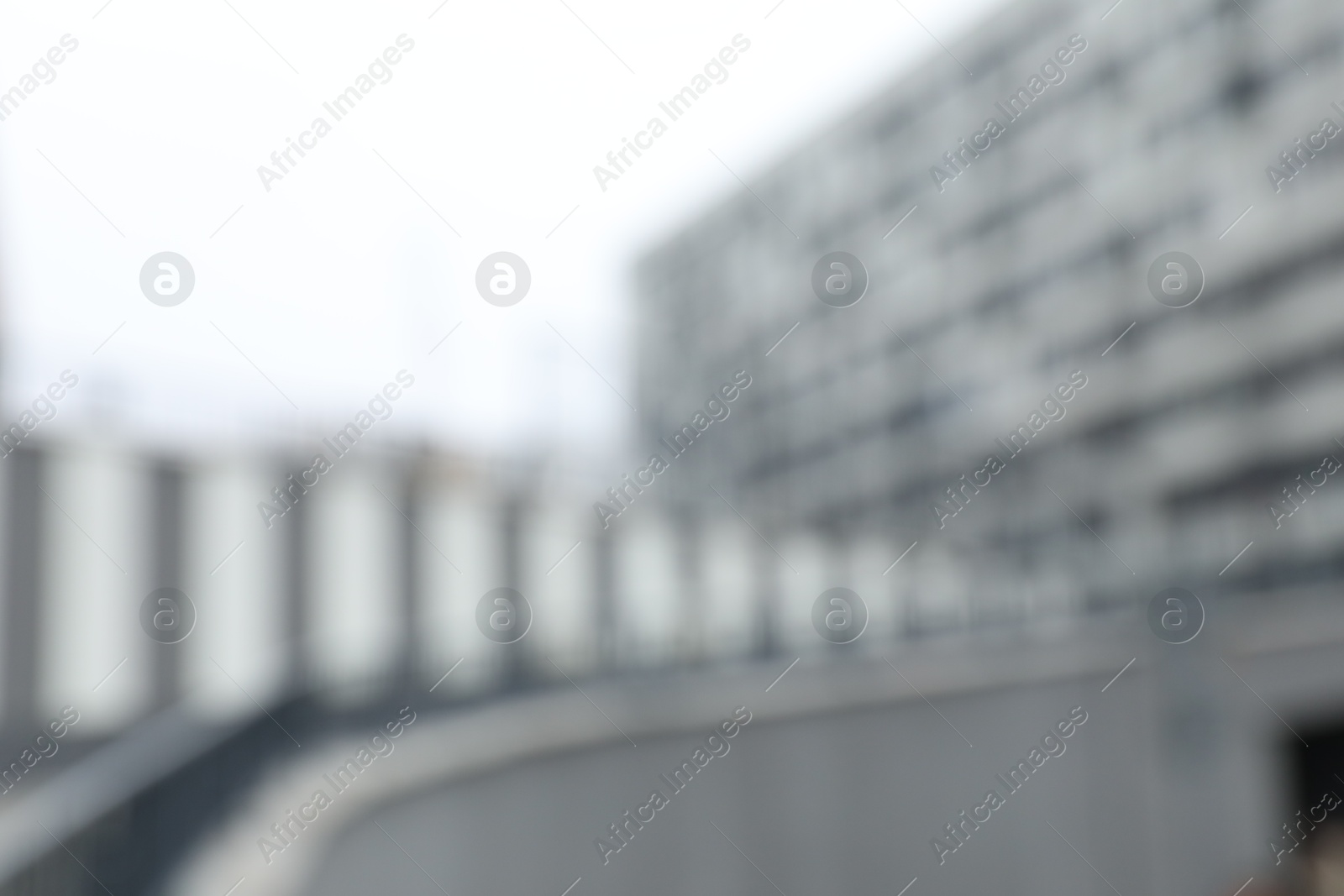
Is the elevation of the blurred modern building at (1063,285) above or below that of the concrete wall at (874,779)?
above

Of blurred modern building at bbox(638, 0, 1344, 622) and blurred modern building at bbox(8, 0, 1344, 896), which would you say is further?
blurred modern building at bbox(638, 0, 1344, 622)

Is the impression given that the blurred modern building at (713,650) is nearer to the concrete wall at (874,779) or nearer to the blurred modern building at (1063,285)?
the concrete wall at (874,779)

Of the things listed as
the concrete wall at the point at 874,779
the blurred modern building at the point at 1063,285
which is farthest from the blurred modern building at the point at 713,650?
the blurred modern building at the point at 1063,285

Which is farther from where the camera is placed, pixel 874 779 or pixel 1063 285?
pixel 1063 285

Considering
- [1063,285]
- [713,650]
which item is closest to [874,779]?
[713,650]

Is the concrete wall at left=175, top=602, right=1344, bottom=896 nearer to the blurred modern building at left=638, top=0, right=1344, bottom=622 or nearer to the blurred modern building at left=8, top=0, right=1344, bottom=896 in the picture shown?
the blurred modern building at left=8, top=0, right=1344, bottom=896

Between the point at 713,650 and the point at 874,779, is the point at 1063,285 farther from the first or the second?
the point at 713,650

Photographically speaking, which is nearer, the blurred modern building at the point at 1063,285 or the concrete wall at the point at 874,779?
the concrete wall at the point at 874,779

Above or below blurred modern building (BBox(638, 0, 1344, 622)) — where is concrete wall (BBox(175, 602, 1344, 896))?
below

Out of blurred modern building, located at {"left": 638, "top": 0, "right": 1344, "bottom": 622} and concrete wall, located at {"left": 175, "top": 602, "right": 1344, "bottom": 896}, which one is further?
blurred modern building, located at {"left": 638, "top": 0, "right": 1344, "bottom": 622}

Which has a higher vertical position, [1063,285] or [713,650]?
[1063,285]

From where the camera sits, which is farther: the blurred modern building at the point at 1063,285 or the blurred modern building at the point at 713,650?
the blurred modern building at the point at 1063,285

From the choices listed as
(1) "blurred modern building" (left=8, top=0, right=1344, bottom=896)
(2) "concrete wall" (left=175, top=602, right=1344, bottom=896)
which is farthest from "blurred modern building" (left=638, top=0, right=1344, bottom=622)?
(2) "concrete wall" (left=175, top=602, right=1344, bottom=896)

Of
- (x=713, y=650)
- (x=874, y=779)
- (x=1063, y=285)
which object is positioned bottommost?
(x=874, y=779)
